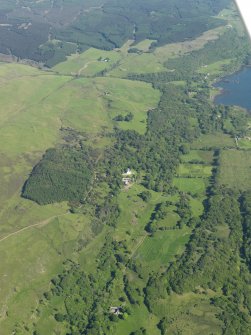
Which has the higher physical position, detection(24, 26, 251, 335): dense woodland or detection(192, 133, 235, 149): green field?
detection(24, 26, 251, 335): dense woodland

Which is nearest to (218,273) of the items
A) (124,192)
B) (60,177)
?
(124,192)

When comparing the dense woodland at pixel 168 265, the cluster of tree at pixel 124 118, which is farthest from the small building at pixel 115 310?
the cluster of tree at pixel 124 118

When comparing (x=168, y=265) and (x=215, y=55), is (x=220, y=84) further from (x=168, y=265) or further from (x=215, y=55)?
(x=168, y=265)

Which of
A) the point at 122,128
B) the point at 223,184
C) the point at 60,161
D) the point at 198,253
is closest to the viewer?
the point at 198,253

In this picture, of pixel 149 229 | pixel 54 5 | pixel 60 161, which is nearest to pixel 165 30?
pixel 54 5

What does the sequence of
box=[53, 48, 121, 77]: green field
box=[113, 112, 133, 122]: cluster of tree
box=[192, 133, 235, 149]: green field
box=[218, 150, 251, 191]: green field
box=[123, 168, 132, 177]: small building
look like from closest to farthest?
box=[218, 150, 251, 191]: green field → box=[123, 168, 132, 177]: small building → box=[192, 133, 235, 149]: green field → box=[113, 112, 133, 122]: cluster of tree → box=[53, 48, 121, 77]: green field

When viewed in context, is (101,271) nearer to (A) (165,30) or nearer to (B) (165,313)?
(B) (165,313)

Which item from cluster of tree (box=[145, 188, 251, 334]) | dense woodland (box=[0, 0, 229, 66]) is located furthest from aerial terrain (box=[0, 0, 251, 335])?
dense woodland (box=[0, 0, 229, 66])

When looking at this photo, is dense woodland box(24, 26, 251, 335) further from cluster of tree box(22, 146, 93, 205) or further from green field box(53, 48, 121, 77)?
green field box(53, 48, 121, 77)
